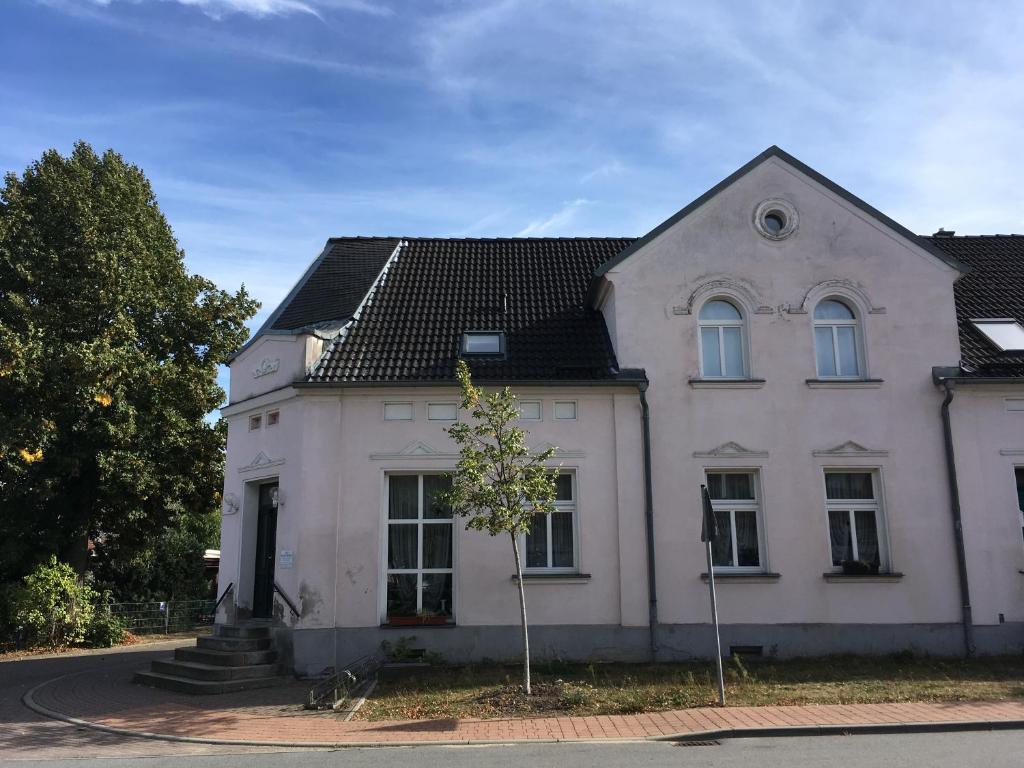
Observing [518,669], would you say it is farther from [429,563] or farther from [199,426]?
[199,426]

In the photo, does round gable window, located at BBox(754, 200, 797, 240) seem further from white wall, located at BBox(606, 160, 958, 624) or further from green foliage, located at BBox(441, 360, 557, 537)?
green foliage, located at BBox(441, 360, 557, 537)

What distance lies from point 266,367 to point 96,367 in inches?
279

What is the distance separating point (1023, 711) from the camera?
944 centimetres

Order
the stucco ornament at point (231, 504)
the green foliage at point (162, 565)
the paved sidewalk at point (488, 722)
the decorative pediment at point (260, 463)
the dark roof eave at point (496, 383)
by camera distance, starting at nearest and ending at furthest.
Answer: the paved sidewalk at point (488, 722) < the dark roof eave at point (496, 383) < the decorative pediment at point (260, 463) < the stucco ornament at point (231, 504) < the green foliage at point (162, 565)

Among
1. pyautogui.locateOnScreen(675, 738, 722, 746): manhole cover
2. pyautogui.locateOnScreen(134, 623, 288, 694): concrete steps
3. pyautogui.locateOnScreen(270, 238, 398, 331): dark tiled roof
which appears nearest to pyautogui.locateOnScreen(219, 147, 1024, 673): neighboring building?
pyautogui.locateOnScreen(270, 238, 398, 331): dark tiled roof

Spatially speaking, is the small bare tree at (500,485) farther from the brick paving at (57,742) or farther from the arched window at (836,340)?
the arched window at (836,340)

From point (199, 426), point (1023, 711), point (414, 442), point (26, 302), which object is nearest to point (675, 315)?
point (414, 442)

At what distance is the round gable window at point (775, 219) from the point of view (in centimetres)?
1518

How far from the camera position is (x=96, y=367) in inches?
766

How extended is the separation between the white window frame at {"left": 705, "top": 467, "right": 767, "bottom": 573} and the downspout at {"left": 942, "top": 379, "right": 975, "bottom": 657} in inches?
134

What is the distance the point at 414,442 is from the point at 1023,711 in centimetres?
963

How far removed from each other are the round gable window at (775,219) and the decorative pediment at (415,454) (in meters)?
7.43

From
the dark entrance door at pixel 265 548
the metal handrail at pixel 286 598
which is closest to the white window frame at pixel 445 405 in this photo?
the dark entrance door at pixel 265 548

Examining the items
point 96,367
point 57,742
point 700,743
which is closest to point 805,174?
point 700,743
